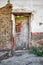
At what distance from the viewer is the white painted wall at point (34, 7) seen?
32.1 ft

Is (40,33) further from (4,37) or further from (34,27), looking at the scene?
(4,37)

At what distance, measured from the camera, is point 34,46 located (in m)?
9.88

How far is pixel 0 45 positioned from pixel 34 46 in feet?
5.30

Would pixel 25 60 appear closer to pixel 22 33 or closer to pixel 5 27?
pixel 22 33

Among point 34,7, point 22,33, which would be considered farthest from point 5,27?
point 34,7

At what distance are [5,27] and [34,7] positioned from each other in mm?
1664

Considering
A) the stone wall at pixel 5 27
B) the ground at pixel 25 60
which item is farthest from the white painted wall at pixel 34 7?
the ground at pixel 25 60

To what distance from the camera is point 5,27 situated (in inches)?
390

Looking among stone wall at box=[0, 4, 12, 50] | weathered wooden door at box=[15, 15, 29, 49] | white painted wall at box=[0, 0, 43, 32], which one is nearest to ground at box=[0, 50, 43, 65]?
weathered wooden door at box=[15, 15, 29, 49]

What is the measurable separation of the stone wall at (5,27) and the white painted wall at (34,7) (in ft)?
1.11

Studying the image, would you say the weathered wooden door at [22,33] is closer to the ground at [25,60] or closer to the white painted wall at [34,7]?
the white painted wall at [34,7]

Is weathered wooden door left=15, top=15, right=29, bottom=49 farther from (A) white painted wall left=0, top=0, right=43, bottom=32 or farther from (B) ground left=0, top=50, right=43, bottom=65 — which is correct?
(B) ground left=0, top=50, right=43, bottom=65

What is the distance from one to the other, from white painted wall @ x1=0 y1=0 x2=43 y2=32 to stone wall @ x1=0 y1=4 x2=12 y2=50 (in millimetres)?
339

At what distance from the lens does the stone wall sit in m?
9.86
